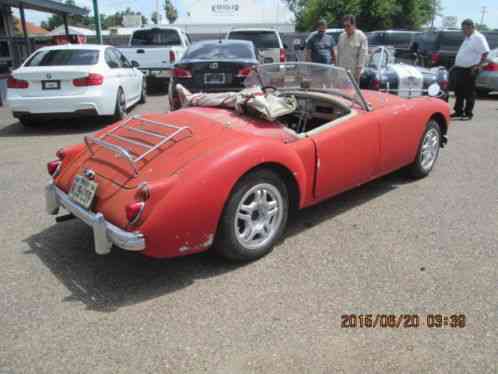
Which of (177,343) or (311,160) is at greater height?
(311,160)

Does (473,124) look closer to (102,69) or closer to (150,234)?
(102,69)

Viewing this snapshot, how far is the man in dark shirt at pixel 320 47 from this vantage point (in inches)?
352

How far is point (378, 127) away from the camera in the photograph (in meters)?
4.09

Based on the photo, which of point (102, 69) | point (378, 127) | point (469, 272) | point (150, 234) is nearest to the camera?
point (150, 234)

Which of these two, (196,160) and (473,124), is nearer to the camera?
(196,160)

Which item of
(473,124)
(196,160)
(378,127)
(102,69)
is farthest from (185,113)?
(473,124)

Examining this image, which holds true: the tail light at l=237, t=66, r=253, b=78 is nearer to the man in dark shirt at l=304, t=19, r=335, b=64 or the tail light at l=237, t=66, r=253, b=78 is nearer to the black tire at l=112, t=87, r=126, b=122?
the man in dark shirt at l=304, t=19, r=335, b=64

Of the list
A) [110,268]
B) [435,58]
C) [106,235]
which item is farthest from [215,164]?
[435,58]

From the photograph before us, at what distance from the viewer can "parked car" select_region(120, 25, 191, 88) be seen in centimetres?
1267

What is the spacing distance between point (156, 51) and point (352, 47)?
257 inches

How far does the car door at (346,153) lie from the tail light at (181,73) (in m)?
4.69

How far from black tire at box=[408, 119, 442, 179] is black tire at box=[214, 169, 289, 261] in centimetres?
212

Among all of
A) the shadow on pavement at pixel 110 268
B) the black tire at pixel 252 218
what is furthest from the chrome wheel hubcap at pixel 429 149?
the black tire at pixel 252 218

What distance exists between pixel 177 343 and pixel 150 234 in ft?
2.10
